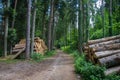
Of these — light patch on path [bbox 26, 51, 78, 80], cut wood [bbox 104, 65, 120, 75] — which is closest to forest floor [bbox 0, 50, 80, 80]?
light patch on path [bbox 26, 51, 78, 80]

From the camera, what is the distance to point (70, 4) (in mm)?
39625

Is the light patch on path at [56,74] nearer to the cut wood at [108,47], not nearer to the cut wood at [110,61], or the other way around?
the cut wood at [110,61]

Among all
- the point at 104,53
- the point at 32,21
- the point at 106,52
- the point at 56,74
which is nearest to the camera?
the point at 104,53

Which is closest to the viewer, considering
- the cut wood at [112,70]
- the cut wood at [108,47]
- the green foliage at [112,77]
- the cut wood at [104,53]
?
the green foliage at [112,77]

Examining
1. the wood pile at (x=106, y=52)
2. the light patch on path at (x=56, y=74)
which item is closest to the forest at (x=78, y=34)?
the wood pile at (x=106, y=52)

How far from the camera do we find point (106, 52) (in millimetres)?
11938

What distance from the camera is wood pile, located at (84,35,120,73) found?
11.0 m

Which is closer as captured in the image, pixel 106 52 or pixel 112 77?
pixel 112 77

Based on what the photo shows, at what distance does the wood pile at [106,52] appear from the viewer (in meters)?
11.0

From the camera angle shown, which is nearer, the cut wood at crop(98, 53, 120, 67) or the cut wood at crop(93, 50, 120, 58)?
the cut wood at crop(98, 53, 120, 67)

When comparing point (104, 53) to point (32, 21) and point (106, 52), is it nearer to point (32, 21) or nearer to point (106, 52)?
point (106, 52)

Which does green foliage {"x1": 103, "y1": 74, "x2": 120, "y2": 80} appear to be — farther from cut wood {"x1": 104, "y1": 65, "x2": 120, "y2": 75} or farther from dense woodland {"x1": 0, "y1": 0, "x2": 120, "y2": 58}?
dense woodland {"x1": 0, "y1": 0, "x2": 120, "y2": 58}

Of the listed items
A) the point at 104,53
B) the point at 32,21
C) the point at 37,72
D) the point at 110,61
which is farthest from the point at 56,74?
the point at 32,21

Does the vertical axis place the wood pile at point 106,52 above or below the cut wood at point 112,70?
above
